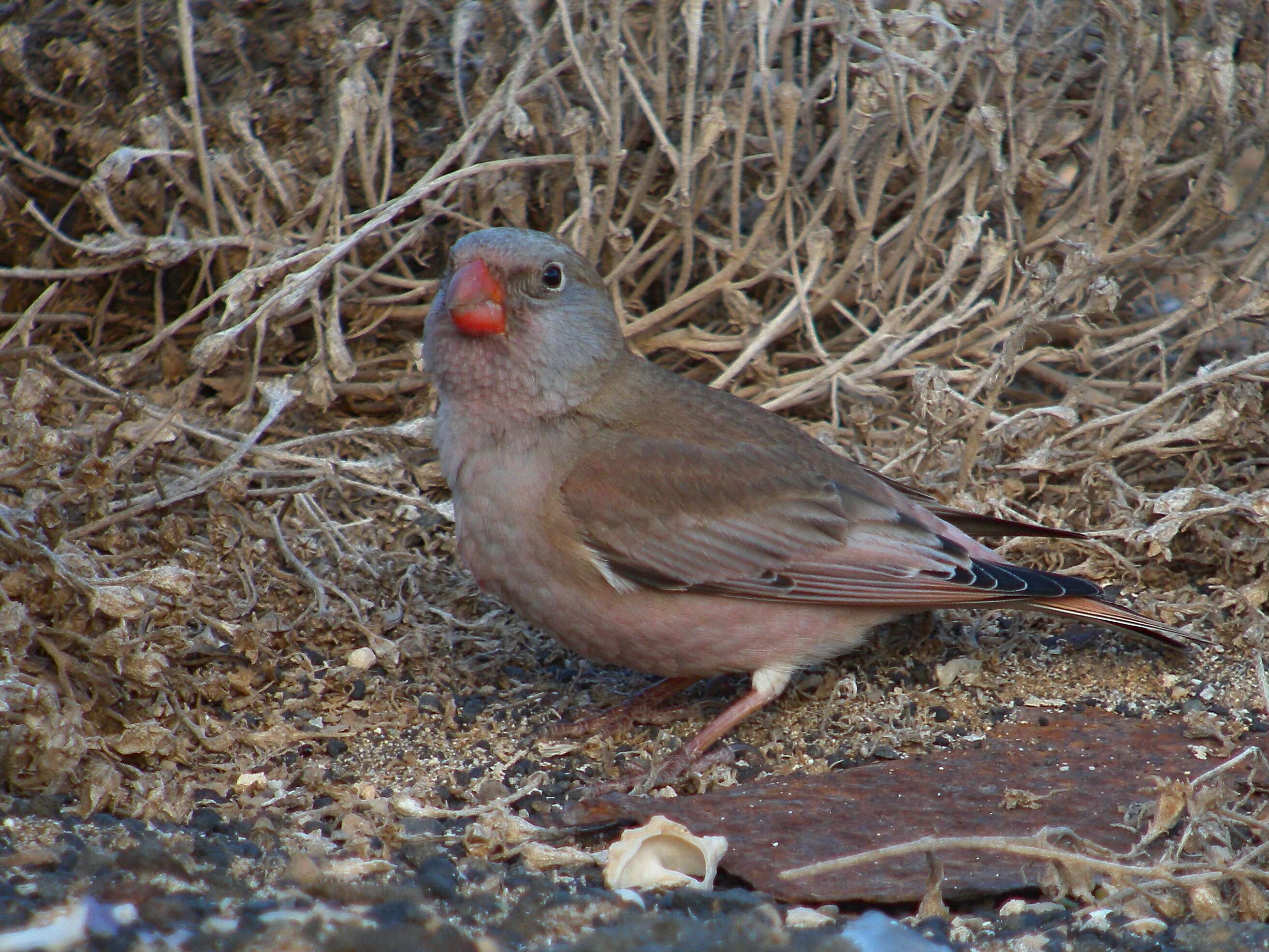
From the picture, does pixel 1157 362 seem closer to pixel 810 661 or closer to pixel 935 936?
pixel 810 661

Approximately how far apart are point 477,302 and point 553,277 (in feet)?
1.08

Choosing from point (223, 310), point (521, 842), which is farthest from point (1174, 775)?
point (223, 310)

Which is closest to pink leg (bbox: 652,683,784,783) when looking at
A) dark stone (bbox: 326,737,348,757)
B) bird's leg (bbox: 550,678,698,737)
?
bird's leg (bbox: 550,678,698,737)

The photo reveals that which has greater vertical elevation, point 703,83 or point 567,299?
point 703,83

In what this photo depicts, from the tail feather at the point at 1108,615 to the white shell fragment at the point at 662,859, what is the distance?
4.83 ft

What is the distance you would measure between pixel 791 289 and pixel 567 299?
1481mm

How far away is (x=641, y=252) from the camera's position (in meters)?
5.55

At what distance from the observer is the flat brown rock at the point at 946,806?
3.23 meters

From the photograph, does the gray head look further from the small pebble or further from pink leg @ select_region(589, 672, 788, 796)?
the small pebble

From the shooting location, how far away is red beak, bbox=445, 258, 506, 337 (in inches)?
163

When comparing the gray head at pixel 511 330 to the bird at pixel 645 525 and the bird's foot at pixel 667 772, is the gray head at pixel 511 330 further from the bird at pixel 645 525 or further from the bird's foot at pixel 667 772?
the bird's foot at pixel 667 772

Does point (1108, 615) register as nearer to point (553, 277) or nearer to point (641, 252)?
point (553, 277)

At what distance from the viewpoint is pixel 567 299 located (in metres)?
4.41

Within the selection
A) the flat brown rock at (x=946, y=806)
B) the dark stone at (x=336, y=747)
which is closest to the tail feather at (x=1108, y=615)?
the flat brown rock at (x=946, y=806)
